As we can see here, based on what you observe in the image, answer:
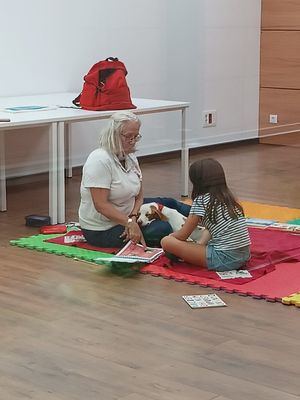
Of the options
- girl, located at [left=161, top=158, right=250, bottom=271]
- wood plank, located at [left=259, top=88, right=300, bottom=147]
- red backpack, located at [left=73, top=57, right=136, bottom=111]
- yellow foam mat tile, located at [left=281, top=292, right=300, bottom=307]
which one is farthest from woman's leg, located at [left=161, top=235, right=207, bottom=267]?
wood plank, located at [left=259, top=88, right=300, bottom=147]

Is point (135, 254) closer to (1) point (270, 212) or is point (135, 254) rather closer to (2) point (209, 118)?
(1) point (270, 212)

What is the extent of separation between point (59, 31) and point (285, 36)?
2403 millimetres

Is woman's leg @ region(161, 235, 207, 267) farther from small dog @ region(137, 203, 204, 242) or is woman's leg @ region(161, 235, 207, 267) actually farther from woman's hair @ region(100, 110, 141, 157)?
woman's hair @ region(100, 110, 141, 157)

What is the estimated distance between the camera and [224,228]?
12.1 ft

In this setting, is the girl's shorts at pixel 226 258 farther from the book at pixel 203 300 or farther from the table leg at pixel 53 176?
the table leg at pixel 53 176

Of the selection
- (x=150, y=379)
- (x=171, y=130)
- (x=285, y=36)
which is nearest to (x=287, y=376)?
(x=150, y=379)

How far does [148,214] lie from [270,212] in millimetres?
1016

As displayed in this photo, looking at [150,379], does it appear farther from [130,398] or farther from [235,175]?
[235,175]

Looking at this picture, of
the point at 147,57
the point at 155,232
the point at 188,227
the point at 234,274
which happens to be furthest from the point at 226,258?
the point at 147,57

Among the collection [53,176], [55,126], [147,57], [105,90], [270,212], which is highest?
[147,57]

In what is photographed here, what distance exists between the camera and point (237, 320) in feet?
10.3

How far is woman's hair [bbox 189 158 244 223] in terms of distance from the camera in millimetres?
3684

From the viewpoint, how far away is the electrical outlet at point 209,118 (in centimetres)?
700

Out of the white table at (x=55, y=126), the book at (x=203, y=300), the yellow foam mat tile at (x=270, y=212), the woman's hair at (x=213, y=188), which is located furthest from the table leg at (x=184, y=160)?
the book at (x=203, y=300)
